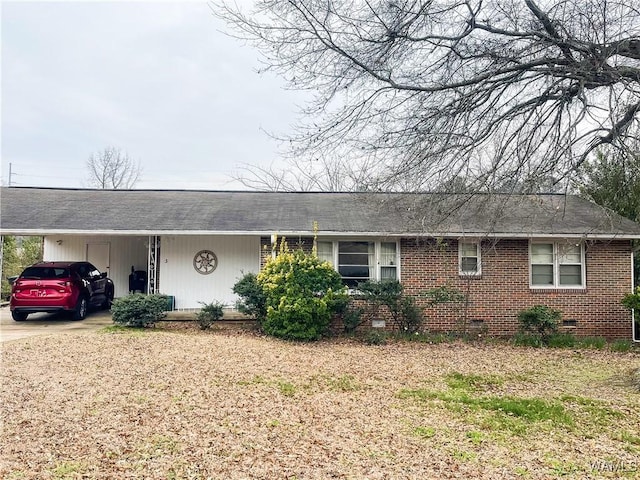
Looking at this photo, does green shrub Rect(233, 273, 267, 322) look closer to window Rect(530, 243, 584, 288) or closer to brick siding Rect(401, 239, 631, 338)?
brick siding Rect(401, 239, 631, 338)

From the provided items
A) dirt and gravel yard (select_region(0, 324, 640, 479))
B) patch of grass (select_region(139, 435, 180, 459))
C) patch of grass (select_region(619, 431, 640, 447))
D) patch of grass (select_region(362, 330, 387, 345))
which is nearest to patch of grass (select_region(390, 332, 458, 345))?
patch of grass (select_region(362, 330, 387, 345))

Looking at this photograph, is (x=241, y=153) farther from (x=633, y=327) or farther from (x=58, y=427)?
(x=58, y=427)

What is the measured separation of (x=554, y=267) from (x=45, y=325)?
44.3 feet

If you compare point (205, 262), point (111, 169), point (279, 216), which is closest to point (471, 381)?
point (279, 216)

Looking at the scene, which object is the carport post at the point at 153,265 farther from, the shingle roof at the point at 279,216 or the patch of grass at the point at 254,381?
the patch of grass at the point at 254,381

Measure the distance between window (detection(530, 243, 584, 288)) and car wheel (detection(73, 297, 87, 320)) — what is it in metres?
12.3

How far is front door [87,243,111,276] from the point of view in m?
16.2

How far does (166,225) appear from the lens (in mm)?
12930

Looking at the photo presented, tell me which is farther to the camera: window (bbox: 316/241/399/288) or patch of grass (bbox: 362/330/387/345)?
window (bbox: 316/241/399/288)

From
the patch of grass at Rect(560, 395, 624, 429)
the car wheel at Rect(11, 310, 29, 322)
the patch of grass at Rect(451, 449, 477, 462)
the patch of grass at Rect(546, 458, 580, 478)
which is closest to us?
the patch of grass at Rect(546, 458, 580, 478)

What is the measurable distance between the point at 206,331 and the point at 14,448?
294 inches

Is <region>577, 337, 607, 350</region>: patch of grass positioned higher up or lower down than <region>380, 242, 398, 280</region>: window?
lower down

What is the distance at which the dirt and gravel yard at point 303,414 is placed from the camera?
171 inches

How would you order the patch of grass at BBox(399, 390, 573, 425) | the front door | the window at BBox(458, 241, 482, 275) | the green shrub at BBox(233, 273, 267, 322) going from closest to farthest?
the patch of grass at BBox(399, 390, 573, 425)
the green shrub at BBox(233, 273, 267, 322)
the window at BBox(458, 241, 482, 275)
the front door
